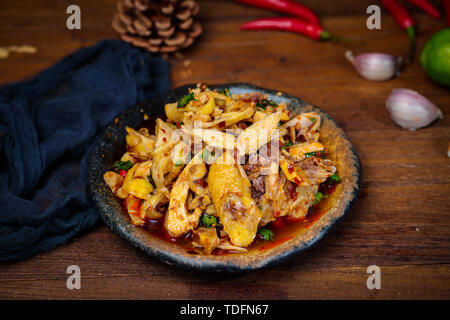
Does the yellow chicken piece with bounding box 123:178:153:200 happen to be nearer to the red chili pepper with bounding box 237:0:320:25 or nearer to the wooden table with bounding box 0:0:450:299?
the wooden table with bounding box 0:0:450:299

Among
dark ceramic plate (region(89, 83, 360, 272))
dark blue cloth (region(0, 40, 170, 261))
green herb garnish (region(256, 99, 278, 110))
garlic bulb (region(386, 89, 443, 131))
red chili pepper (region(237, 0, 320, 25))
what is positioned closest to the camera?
dark ceramic plate (region(89, 83, 360, 272))

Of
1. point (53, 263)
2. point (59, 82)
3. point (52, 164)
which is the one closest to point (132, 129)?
point (52, 164)

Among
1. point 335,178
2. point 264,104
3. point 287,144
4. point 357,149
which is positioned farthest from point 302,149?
point 357,149

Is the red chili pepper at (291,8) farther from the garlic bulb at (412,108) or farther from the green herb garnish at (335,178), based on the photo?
the green herb garnish at (335,178)

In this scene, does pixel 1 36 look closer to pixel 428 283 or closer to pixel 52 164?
pixel 52 164

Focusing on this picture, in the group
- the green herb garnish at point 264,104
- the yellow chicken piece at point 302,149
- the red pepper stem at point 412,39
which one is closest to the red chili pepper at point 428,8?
the red pepper stem at point 412,39

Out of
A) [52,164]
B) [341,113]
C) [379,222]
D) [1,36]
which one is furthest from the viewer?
[1,36]

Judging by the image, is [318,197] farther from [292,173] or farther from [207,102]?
[207,102]

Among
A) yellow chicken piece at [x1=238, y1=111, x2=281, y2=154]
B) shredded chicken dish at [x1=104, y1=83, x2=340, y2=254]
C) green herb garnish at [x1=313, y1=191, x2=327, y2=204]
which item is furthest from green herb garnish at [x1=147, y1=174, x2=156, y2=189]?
green herb garnish at [x1=313, y1=191, x2=327, y2=204]

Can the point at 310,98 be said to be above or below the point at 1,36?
below
